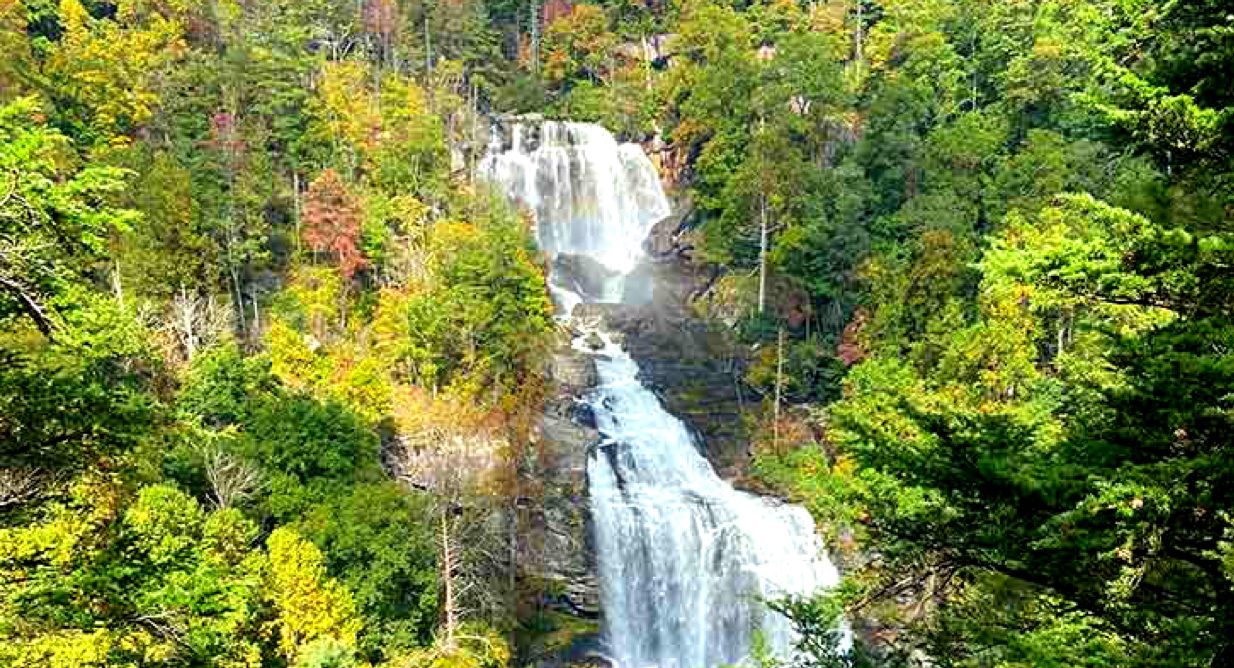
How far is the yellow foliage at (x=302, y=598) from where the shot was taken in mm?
18906

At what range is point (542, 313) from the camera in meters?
32.3

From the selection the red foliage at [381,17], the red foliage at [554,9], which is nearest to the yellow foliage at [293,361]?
the red foliage at [381,17]

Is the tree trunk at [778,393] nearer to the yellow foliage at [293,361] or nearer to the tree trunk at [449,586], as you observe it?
the tree trunk at [449,586]

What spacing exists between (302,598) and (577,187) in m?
30.4

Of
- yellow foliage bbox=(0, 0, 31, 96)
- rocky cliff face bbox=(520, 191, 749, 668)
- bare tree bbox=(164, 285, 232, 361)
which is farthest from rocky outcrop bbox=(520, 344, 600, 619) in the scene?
yellow foliage bbox=(0, 0, 31, 96)

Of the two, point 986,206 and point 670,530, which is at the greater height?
point 986,206

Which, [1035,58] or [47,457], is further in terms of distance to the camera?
[1035,58]

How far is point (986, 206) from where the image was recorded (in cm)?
3384

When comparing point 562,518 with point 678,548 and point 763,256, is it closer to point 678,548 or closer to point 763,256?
point 678,548

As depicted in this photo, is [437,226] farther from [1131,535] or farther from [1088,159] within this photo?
[1131,535]

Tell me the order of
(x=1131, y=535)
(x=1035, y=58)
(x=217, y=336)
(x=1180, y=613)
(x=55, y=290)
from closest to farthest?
(x=1131, y=535) < (x=1180, y=613) < (x=55, y=290) < (x=217, y=336) < (x=1035, y=58)

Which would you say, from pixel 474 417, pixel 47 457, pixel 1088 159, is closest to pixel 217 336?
pixel 474 417

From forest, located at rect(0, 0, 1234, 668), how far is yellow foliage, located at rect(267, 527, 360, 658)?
8 centimetres

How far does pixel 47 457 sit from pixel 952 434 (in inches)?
247
